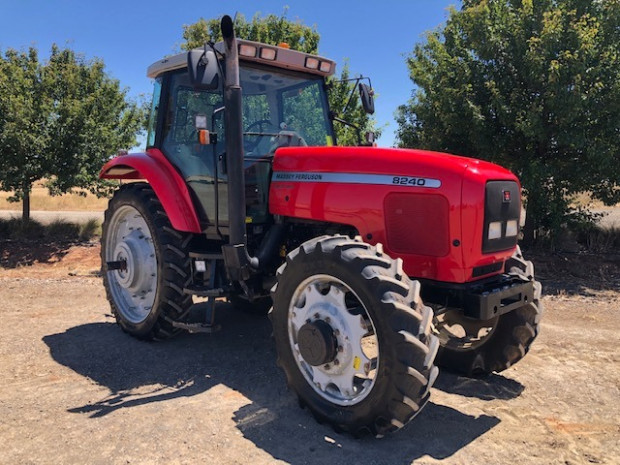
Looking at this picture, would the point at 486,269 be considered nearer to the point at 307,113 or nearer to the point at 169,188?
the point at 307,113

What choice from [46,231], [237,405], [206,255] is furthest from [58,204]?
[237,405]

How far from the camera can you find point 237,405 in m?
3.64

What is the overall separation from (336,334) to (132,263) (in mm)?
2587

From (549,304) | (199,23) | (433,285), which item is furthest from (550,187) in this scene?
(199,23)

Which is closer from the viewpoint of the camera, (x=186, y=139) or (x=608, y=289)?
(x=186, y=139)

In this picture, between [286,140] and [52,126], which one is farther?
[52,126]

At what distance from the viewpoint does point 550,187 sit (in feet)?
29.5

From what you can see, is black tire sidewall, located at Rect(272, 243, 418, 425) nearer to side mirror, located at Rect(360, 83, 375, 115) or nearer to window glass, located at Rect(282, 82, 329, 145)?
window glass, located at Rect(282, 82, 329, 145)

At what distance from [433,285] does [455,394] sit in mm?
1001

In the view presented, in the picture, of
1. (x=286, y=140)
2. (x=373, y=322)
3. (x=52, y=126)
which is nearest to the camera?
(x=373, y=322)

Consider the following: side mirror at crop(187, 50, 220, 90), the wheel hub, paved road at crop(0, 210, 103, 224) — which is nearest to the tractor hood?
side mirror at crop(187, 50, 220, 90)

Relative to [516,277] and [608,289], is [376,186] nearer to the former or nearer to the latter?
[516,277]

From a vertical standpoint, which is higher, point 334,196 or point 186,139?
Answer: point 186,139

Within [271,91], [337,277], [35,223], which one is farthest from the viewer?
[35,223]
